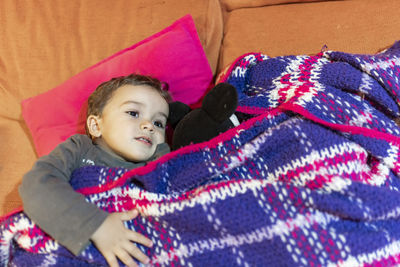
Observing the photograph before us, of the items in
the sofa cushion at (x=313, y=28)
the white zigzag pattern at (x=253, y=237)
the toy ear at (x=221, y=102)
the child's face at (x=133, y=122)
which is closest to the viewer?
the white zigzag pattern at (x=253, y=237)

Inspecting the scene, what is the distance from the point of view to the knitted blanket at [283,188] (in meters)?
0.68

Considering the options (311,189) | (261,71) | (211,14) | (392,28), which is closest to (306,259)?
(311,189)

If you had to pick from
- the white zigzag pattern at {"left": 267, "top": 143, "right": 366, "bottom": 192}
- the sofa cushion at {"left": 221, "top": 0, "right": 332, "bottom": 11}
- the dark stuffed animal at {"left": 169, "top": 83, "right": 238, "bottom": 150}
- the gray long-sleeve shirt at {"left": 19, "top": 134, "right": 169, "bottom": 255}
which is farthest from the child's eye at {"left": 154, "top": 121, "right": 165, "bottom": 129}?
the sofa cushion at {"left": 221, "top": 0, "right": 332, "bottom": 11}

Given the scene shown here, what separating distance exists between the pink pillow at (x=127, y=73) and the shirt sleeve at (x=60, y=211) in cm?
42

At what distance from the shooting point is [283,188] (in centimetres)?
70

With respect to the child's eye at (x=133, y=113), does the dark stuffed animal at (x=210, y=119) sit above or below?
above

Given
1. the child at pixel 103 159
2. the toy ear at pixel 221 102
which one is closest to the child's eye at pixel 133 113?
the child at pixel 103 159

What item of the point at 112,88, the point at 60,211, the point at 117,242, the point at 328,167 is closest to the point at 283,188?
the point at 328,167

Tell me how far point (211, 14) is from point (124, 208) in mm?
790

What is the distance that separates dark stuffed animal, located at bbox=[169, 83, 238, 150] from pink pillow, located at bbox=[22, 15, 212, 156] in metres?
0.28

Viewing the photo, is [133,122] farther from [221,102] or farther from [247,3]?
[247,3]

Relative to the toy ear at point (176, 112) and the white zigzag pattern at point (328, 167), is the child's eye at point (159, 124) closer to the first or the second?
the toy ear at point (176, 112)

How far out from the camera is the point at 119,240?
0.73 metres

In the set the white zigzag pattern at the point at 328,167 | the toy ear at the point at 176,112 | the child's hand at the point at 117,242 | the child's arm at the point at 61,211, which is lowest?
the child's hand at the point at 117,242
